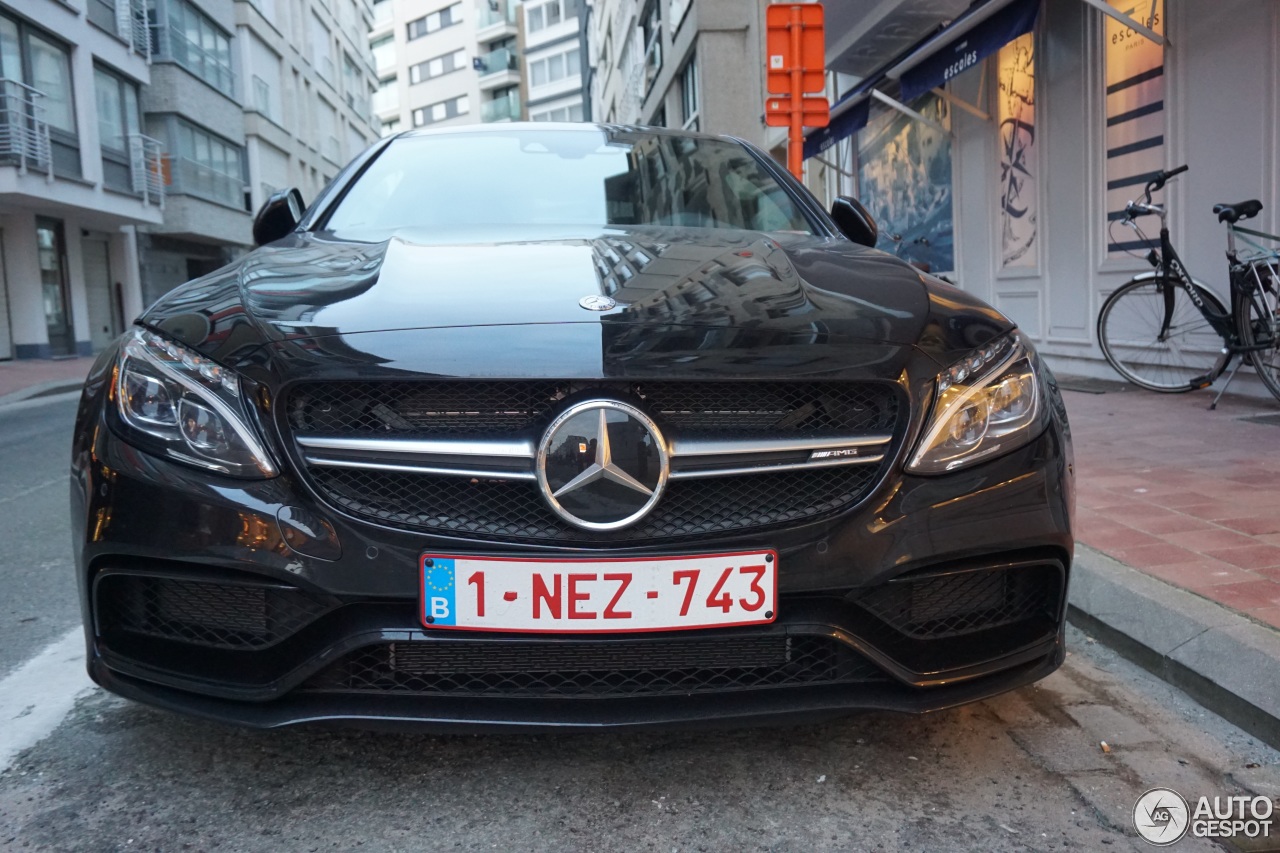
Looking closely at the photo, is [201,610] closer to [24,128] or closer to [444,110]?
[24,128]

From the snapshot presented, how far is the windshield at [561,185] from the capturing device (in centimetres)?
289

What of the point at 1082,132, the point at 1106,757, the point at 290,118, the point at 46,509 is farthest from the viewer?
the point at 290,118

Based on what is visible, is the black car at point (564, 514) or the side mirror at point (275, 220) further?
the side mirror at point (275, 220)

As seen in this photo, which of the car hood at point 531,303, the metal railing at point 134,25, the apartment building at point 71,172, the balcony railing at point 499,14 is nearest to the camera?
the car hood at point 531,303

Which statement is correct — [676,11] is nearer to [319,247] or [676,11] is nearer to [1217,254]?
[1217,254]

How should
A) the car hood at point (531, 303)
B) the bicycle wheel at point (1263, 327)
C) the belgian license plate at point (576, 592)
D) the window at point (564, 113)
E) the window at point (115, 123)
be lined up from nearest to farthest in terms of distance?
1. the belgian license plate at point (576, 592)
2. the car hood at point (531, 303)
3. the bicycle wheel at point (1263, 327)
4. the window at point (115, 123)
5. the window at point (564, 113)

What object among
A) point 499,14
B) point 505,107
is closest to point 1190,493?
point 505,107

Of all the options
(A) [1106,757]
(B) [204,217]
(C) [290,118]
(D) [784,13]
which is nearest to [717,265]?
(A) [1106,757]

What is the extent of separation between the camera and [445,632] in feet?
5.54

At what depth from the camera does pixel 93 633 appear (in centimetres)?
180

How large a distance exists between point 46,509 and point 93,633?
3.39 metres

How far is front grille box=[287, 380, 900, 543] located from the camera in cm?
171

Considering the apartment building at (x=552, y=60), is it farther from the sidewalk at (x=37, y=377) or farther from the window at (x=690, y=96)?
the sidewalk at (x=37, y=377)

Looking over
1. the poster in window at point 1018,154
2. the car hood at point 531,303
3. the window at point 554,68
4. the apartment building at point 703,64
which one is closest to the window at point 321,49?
the apartment building at point 703,64
